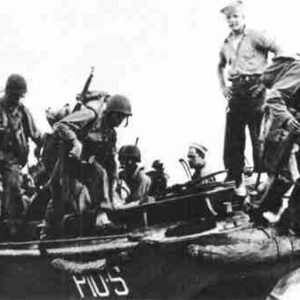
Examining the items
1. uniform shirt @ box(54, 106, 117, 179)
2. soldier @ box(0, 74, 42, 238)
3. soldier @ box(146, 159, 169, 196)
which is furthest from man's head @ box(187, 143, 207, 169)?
soldier @ box(0, 74, 42, 238)

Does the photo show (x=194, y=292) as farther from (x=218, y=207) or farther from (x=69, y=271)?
(x=69, y=271)

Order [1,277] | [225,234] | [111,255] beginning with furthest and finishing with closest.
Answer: [1,277], [111,255], [225,234]

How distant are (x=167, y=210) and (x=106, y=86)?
1.50 m

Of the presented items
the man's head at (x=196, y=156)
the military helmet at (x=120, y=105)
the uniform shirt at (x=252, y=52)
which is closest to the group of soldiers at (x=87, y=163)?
the military helmet at (x=120, y=105)

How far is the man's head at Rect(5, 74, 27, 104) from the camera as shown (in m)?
10.5

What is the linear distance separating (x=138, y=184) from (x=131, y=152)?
0.34 meters

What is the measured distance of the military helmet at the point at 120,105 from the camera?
9969mm

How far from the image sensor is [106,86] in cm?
1030

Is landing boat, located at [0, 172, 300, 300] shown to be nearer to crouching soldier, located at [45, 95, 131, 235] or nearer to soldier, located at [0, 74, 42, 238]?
crouching soldier, located at [45, 95, 131, 235]

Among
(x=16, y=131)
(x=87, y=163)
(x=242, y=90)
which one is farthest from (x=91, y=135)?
(x=242, y=90)

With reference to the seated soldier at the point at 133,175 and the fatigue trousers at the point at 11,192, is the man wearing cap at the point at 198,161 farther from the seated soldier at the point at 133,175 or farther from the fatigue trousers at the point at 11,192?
the fatigue trousers at the point at 11,192

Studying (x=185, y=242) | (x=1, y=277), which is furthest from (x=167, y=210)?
(x=1, y=277)

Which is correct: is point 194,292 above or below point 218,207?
below

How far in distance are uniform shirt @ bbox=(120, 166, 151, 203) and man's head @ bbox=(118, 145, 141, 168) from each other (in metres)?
0.08
